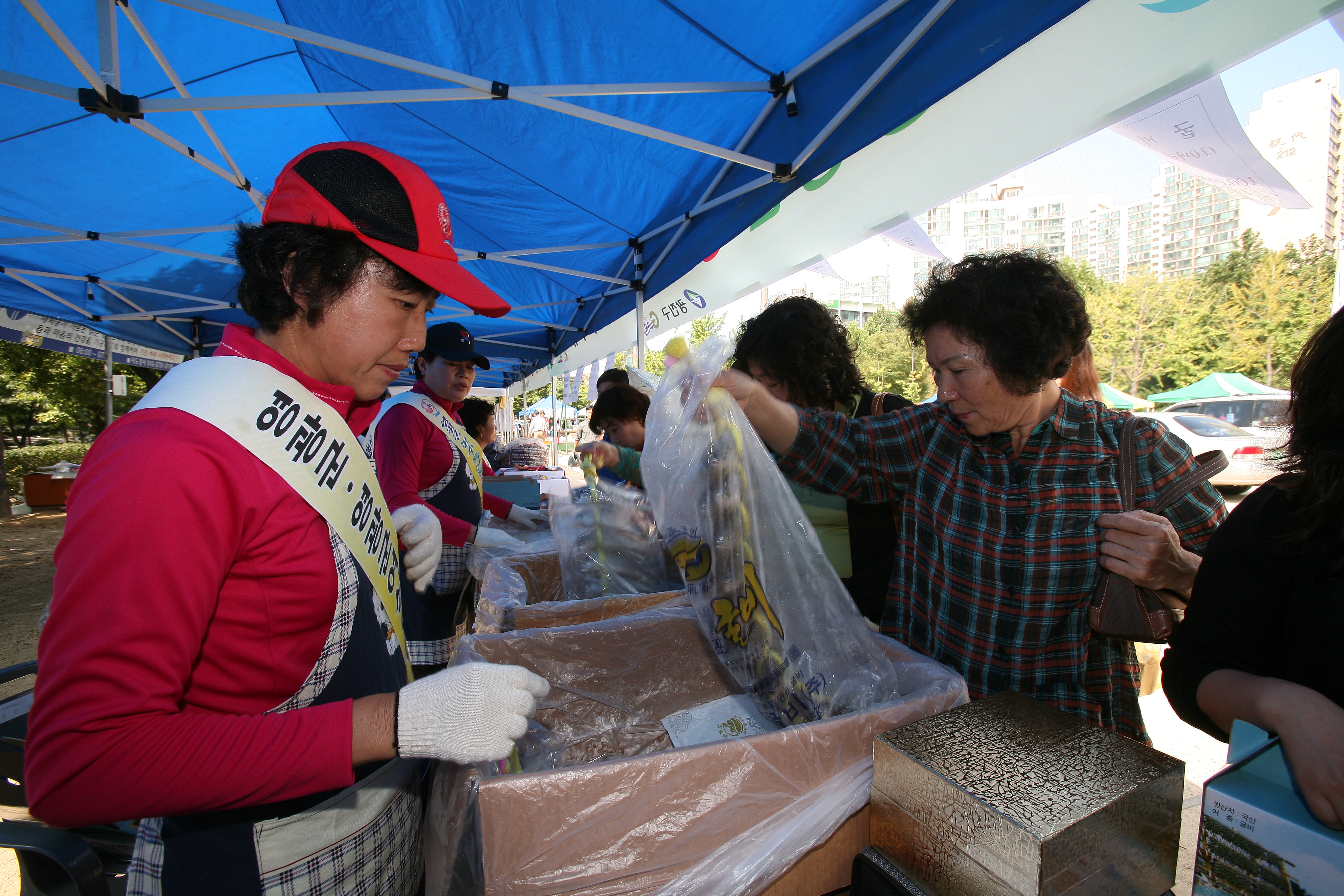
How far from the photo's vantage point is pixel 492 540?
8.39 ft

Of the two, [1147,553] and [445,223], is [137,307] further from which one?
[1147,553]

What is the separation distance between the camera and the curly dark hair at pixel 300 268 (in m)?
0.87

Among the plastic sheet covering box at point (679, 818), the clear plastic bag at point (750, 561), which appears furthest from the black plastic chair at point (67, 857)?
the clear plastic bag at point (750, 561)

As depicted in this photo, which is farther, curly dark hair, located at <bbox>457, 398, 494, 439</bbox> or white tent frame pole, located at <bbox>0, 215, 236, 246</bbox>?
curly dark hair, located at <bbox>457, 398, 494, 439</bbox>

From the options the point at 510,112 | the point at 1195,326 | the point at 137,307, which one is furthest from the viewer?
the point at 1195,326

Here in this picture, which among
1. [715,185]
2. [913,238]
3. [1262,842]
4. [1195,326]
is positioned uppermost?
[1195,326]

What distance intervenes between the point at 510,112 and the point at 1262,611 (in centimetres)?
336

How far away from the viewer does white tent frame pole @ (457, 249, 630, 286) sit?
15.1ft

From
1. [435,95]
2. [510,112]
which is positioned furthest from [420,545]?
[510,112]

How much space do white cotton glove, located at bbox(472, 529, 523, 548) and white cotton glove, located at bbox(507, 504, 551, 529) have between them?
0.63m

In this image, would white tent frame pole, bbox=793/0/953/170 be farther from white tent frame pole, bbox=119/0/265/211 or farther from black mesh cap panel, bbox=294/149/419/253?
white tent frame pole, bbox=119/0/265/211

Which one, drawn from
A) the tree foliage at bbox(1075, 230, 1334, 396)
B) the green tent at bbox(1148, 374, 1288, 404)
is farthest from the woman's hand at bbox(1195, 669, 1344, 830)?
the tree foliage at bbox(1075, 230, 1334, 396)

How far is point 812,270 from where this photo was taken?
12.0 feet

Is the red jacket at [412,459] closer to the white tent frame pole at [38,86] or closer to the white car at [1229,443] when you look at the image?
the white tent frame pole at [38,86]
